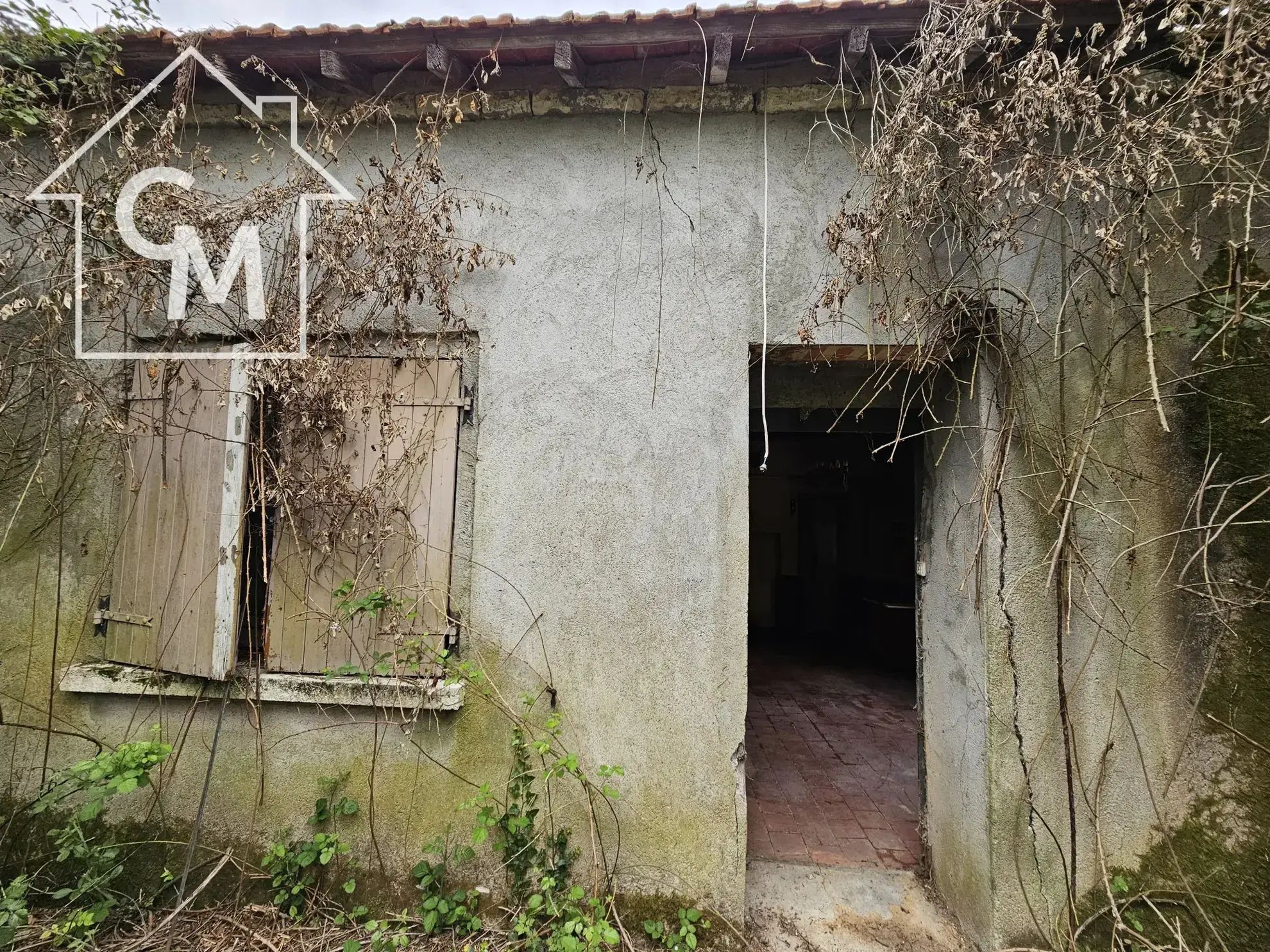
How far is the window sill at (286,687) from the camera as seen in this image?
2811 mm

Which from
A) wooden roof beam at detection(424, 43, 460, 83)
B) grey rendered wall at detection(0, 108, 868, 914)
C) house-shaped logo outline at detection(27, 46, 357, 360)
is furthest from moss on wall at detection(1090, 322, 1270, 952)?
house-shaped logo outline at detection(27, 46, 357, 360)

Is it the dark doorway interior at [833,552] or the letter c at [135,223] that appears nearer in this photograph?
the letter c at [135,223]

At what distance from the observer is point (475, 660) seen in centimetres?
288

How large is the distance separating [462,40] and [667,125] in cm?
114

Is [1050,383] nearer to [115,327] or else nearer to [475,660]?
[475,660]

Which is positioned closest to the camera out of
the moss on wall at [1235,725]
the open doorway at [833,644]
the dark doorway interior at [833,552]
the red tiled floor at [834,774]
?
the moss on wall at [1235,725]

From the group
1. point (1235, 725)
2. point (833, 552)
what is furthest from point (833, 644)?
point (1235, 725)

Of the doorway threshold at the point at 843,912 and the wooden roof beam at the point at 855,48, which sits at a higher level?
the wooden roof beam at the point at 855,48

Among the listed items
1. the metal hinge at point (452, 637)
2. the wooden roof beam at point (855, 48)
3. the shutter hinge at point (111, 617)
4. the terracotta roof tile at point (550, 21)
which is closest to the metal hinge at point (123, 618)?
the shutter hinge at point (111, 617)

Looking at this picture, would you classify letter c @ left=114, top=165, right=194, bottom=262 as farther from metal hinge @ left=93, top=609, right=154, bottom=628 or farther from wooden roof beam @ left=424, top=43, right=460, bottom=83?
metal hinge @ left=93, top=609, right=154, bottom=628

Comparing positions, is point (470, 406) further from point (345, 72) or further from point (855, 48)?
point (855, 48)

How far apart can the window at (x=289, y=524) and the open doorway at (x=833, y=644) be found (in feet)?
7.75

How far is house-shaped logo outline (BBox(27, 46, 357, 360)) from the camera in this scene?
285 cm

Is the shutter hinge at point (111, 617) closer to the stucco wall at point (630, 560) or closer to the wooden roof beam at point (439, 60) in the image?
the stucco wall at point (630, 560)
